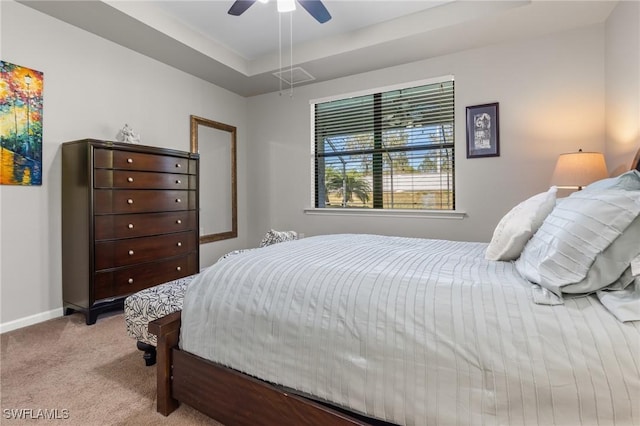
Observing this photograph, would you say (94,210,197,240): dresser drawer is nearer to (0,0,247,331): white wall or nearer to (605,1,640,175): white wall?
(0,0,247,331): white wall

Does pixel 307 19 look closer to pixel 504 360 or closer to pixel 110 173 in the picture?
pixel 110 173

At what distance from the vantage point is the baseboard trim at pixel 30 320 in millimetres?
2389

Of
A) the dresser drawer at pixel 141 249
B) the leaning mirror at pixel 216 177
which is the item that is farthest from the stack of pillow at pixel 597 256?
the leaning mirror at pixel 216 177

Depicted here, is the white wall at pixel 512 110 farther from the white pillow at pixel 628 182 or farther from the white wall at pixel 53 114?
the white wall at pixel 53 114

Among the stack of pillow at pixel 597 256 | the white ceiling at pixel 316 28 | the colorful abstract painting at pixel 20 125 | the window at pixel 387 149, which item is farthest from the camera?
the window at pixel 387 149

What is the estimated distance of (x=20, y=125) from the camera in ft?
8.05

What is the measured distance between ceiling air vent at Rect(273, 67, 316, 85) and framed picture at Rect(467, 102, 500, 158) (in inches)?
74.8

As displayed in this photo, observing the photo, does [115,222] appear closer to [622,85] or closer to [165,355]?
[165,355]

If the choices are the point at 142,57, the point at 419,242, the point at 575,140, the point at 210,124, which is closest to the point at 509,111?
the point at 575,140

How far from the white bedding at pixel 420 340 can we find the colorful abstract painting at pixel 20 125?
2156mm

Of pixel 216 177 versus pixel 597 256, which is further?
pixel 216 177

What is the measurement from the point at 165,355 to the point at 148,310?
0.47 m

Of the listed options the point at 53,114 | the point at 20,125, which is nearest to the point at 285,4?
the point at 53,114

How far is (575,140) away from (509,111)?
611 mm
